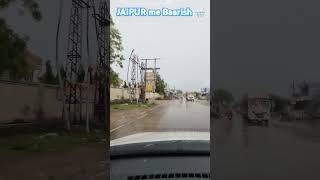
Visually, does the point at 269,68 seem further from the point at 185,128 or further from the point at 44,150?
the point at 44,150

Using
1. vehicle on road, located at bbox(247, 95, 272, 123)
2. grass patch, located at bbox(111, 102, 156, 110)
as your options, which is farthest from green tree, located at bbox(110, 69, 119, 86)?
vehicle on road, located at bbox(247, 95, 272, 123)

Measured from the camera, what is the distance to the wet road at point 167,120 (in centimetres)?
286

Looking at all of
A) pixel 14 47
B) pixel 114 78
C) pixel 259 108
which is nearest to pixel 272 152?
pixel 259 108

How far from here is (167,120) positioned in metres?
2.92

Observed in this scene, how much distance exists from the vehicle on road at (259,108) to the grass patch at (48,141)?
84 centimetres

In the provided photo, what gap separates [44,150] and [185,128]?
0.80m

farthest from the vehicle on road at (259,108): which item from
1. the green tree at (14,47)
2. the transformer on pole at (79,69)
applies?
the green tree at (14,47)

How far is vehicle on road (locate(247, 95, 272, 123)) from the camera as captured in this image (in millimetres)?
2871

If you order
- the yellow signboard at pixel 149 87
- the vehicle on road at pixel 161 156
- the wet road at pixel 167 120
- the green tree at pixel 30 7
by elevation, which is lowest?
the vehicle on road at pixel 161 156

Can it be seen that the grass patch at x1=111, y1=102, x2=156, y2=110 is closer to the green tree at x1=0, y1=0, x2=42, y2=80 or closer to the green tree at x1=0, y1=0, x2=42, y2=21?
the green tree at x1=0, y1=0, x2=42, y2=80

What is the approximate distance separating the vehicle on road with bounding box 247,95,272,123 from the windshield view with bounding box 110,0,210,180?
24 cm

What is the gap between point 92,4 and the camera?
2953mm

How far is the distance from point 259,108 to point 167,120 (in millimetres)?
518

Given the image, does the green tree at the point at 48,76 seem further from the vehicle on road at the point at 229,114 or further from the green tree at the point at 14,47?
the vehicle on road at the point at 229,114
